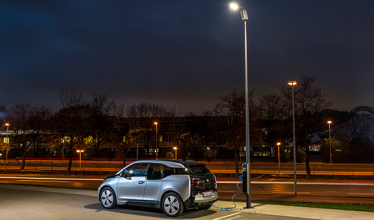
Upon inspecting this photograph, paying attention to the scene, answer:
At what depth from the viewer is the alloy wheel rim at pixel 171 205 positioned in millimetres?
8594

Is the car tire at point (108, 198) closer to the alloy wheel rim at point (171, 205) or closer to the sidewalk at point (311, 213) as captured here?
the alloy wheel rim at point (171, 205)

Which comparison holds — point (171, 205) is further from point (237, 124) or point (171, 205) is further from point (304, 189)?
point (237, 124)

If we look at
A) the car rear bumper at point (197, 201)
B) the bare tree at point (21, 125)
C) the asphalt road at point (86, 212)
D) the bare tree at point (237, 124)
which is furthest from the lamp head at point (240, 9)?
the bare tree at point (21, 125)

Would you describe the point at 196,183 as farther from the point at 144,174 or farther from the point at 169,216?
the point at 144,174

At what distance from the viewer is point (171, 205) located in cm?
869

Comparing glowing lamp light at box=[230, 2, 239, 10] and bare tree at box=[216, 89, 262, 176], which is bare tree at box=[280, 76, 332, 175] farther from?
glowing lamp light at box=[230, 2, 239, 10]

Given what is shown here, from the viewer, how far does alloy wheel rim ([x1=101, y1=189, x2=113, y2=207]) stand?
32.5 feet

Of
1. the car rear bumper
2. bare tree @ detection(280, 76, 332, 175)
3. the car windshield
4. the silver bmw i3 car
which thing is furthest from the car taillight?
bare tree @ detection(280, 76, 332, 175)

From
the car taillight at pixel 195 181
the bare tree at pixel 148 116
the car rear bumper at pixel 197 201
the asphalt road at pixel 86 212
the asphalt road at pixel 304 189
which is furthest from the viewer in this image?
the bare tree at pixel 148 116

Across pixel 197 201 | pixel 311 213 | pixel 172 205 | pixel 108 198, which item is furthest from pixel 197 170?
pixel 311 213

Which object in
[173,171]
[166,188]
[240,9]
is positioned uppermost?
[240,9]

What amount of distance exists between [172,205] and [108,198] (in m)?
2.49

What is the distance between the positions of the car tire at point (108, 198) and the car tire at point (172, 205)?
191cm

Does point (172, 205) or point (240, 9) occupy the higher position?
point (240, 9)
